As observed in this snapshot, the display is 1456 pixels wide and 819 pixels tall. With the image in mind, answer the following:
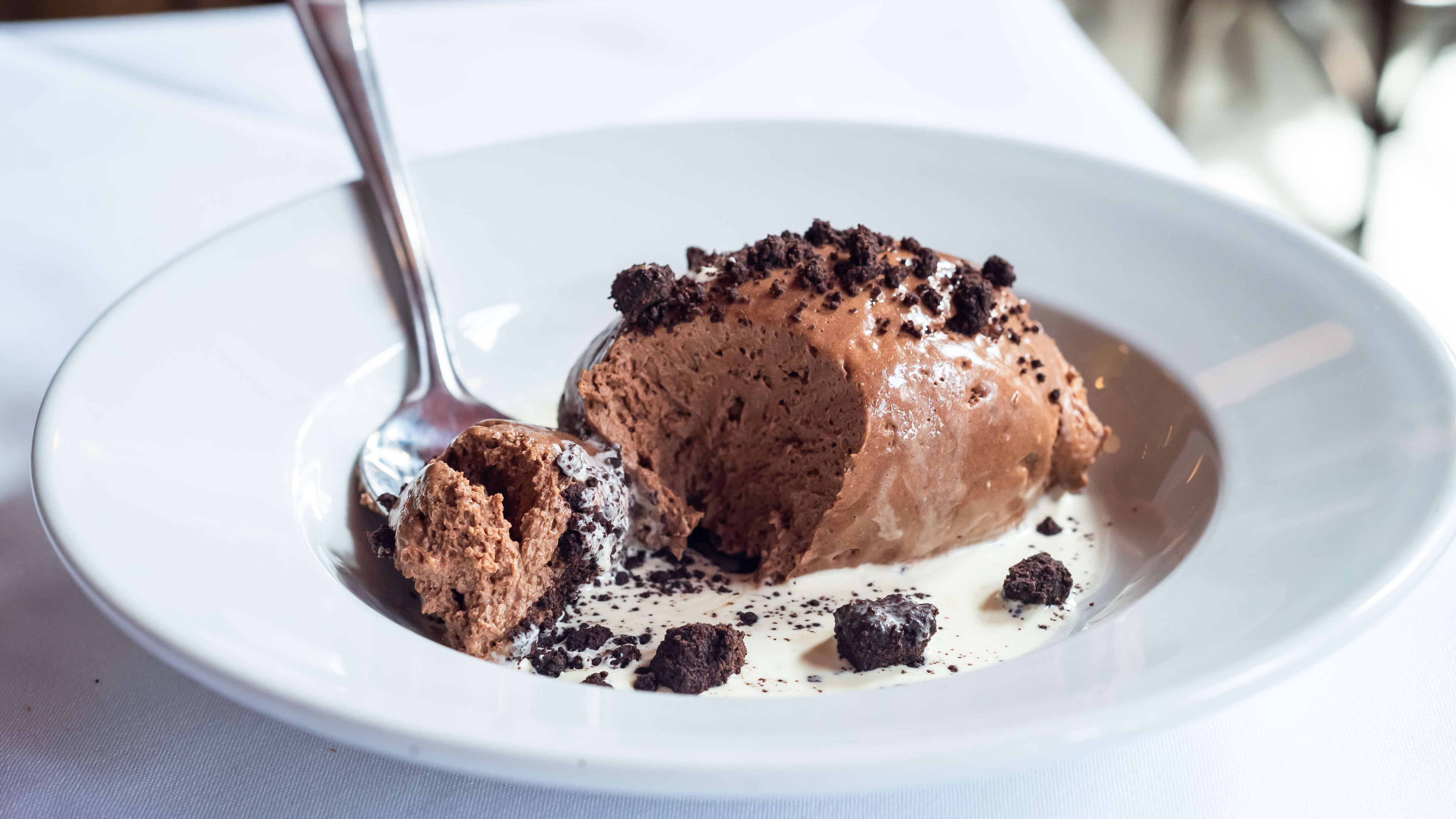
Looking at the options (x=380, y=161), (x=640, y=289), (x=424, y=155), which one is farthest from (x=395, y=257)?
(x=424, y=155)

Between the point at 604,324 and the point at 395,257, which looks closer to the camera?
the point at 395,257

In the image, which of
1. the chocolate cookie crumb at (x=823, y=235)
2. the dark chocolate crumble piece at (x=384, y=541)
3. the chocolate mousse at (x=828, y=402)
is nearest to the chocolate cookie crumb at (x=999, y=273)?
the chocolate mousse at (x=828, y=402)

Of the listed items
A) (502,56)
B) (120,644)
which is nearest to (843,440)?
(120,644)

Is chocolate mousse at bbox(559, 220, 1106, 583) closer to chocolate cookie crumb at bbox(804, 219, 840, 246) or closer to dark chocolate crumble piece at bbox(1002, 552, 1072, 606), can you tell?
chocolate cookie crumb at bbox(804, 219, 840, 246)

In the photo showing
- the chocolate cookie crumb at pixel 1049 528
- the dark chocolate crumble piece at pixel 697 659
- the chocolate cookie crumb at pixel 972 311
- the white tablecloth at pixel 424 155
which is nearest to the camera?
the white tablecloth at pixel 424 155

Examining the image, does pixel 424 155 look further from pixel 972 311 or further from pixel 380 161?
pixel 972 311

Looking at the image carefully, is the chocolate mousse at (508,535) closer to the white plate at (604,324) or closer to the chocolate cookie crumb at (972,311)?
the white plate at (604,324)

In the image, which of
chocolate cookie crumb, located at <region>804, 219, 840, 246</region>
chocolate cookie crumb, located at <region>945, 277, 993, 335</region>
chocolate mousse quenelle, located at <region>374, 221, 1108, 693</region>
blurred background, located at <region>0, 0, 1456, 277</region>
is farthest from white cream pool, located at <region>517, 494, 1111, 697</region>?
blurred background, located at <region>0, 0, 1456, 277</region>
